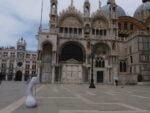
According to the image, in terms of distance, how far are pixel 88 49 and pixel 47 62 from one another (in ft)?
36.2

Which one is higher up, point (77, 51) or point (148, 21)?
point (148, 21)

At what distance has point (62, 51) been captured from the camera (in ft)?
210

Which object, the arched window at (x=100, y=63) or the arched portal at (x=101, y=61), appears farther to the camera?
the arched window at (x=100, y=63)

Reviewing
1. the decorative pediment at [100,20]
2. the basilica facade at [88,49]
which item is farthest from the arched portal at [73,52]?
the decorative pediment at [100,20]

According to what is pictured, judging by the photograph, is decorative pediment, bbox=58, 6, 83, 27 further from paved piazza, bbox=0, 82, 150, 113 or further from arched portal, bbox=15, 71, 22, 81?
arched portal, bbox=15, 71, 22, 81

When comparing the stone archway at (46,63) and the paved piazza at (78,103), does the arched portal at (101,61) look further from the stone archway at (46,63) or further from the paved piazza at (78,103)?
the paved piazza at (78,103)

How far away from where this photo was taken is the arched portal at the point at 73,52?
63688 millimetres

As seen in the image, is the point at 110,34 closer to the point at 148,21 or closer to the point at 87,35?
the point at 87,35

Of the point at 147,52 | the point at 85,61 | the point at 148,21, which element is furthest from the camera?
the point at 148,21

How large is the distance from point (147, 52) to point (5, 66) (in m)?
78.2

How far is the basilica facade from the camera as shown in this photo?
59406 mm

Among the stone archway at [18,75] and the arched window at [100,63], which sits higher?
the arched window at [100,63]

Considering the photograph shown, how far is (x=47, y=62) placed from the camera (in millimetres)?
61875

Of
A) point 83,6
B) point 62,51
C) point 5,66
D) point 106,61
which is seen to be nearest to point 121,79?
point 106,61
